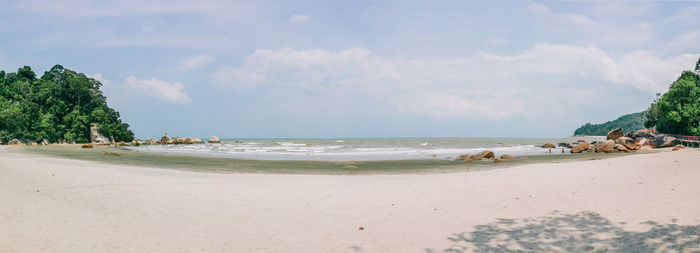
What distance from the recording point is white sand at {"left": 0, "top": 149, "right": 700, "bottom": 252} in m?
7.10

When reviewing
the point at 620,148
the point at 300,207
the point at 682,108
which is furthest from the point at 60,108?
the point at 682,108

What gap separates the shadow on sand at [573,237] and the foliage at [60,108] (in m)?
84.7

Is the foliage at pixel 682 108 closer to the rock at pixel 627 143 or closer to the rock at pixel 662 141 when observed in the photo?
the rock at pixel 662 141

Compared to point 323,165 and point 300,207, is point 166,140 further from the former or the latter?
point 300,207

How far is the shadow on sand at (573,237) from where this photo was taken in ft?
21.5

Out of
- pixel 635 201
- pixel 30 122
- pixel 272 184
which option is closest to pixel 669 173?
pixel 635 201

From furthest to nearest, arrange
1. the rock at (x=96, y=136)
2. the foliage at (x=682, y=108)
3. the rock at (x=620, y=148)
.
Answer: the rock at (x=96, y=136)
the foliage at (x=682, y=108)
the rock at (x=620, y=148)

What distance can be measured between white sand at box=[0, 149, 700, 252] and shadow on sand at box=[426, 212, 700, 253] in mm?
355

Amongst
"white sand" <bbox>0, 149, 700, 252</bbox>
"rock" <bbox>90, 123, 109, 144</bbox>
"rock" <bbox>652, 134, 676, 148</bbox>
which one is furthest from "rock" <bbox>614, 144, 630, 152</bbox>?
"rock" <bbox>90, 123, 109, 144</bbox>

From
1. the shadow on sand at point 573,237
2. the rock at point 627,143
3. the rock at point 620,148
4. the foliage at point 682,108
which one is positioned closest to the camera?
the shadow on sand at point 573,237

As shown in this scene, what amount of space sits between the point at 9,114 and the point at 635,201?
8517 cm

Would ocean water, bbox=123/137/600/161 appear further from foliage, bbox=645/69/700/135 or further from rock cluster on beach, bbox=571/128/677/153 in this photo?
foliage, bbox=645/69/700/135

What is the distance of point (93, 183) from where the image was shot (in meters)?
13.0

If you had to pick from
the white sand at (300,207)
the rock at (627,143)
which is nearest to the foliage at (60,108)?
the white sand at (300,207)
